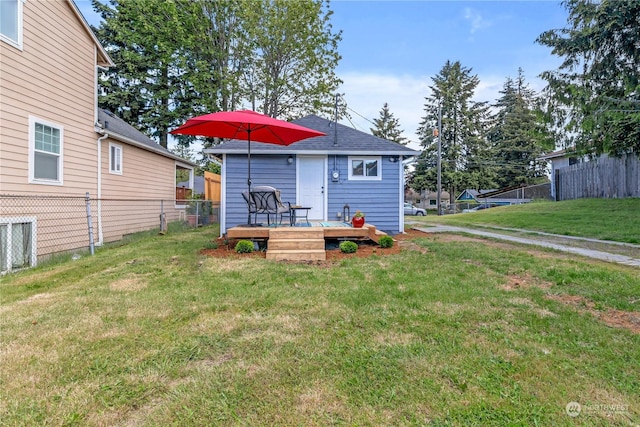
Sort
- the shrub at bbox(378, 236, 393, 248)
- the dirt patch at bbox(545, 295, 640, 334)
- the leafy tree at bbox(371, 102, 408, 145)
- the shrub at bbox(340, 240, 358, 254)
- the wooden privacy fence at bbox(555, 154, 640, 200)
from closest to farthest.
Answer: the dirt patch at bbox(545, 295, 640, 334), the shrub at bbox(340, 240, 358, 254), the shrub at bbox(378, 236, 393, 248), the wooden privacy fence at bbox(555, 154, 640, 200), the leafy tree at bbox(371, 102, 408, 145)

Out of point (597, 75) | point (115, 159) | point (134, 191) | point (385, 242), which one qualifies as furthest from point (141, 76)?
point (597, 75)

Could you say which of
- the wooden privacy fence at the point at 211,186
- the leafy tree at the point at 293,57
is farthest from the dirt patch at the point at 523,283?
the leafy tree at the point at 293,57

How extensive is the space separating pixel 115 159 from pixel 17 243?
158 inches

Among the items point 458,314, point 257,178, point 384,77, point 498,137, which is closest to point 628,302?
point 458,314

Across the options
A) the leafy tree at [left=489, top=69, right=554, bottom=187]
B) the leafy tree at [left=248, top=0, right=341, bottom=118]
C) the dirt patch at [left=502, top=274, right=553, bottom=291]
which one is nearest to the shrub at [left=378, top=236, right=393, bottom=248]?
the dirt patch at [left=502, top=274, right=553, bottom=291]

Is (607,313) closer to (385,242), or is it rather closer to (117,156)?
(385,242)

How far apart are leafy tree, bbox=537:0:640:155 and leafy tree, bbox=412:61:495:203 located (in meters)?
22.7

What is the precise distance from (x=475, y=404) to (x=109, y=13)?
26368 mm

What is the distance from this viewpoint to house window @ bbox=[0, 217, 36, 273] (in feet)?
18.4

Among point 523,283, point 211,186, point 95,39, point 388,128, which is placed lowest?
point 523,283

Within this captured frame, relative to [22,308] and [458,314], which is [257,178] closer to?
[22,308]

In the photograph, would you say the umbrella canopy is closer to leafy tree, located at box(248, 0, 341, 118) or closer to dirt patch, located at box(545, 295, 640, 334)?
dirt patch, located at box(545, 295, 640, 334)

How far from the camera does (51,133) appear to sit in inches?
272

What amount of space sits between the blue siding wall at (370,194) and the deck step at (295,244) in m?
2.99
